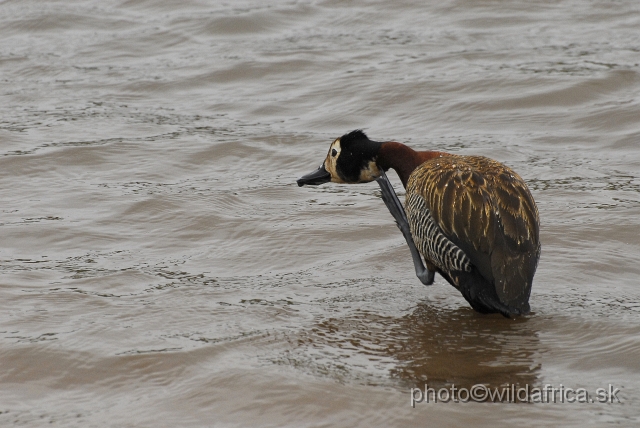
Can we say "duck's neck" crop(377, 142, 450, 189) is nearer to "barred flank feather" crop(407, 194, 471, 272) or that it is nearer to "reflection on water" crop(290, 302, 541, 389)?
"barred flank feather" crop(407, 194, 471, 272)

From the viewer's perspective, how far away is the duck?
5.08 metres

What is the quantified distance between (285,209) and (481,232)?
2.42m

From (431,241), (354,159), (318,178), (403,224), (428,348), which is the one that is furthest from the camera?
(318,178)

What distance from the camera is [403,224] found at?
617 centimetres

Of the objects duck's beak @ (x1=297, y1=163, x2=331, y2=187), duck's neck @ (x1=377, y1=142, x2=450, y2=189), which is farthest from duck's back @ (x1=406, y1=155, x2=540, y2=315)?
duck's beak @ (x1=297, y1=163, x2=331, y2=187)

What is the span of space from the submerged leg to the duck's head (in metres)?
0.11

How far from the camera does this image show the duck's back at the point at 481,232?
16.7ft

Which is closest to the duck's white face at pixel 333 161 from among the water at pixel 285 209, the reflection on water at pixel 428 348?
the water at pixel 285 209

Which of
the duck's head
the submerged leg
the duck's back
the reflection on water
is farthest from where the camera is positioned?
the duck's head

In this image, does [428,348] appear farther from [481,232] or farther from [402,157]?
[402,157]

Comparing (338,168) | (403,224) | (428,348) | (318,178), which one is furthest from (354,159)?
(428,348)

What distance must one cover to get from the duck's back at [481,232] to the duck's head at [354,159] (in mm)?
869

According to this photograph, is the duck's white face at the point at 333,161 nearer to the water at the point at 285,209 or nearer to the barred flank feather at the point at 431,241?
the water at the point at 285,209

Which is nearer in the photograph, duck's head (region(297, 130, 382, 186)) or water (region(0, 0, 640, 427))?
water (region(0, 0, 640, 427))
